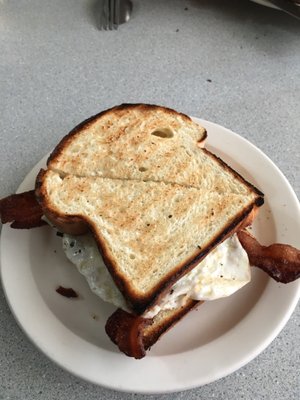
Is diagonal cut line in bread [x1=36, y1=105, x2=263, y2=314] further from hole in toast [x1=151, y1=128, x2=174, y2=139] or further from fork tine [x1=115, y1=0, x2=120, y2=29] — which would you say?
fork tine [x1=115, y1=0, x2=120, y2=29]

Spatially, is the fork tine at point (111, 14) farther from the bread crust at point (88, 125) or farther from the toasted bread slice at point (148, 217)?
the toasted bread slice at point (148, 217)

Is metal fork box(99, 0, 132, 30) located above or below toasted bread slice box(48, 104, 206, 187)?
above

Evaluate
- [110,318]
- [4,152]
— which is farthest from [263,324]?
[4,152]

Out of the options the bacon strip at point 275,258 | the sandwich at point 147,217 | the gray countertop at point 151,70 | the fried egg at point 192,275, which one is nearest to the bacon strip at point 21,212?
the sandwich at point 147,217

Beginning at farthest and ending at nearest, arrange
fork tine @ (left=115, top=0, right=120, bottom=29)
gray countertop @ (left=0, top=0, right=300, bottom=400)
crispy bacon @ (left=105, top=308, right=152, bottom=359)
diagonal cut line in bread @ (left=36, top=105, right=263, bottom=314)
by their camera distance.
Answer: fork tine @ (left=115, top=0, right=120, bottom=29)
gray countertop @ (left=0, top=0, right=300, bottom=400)
diagonal cut line in bread @ (left=36, top=105, right=263, bottom=314)
crispy bacon @ (left=105, top=308, right=152, bottom=359)

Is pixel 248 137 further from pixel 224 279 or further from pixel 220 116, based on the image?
pixel 224 279

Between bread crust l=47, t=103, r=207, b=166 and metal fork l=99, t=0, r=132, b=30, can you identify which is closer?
bread crust l=47, t=103, r=207, b=166

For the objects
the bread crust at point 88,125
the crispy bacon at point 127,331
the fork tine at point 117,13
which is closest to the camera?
the crispy bacon at point 127,331

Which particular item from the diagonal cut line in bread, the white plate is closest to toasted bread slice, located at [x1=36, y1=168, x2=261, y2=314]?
the diagonal cut line in bread
